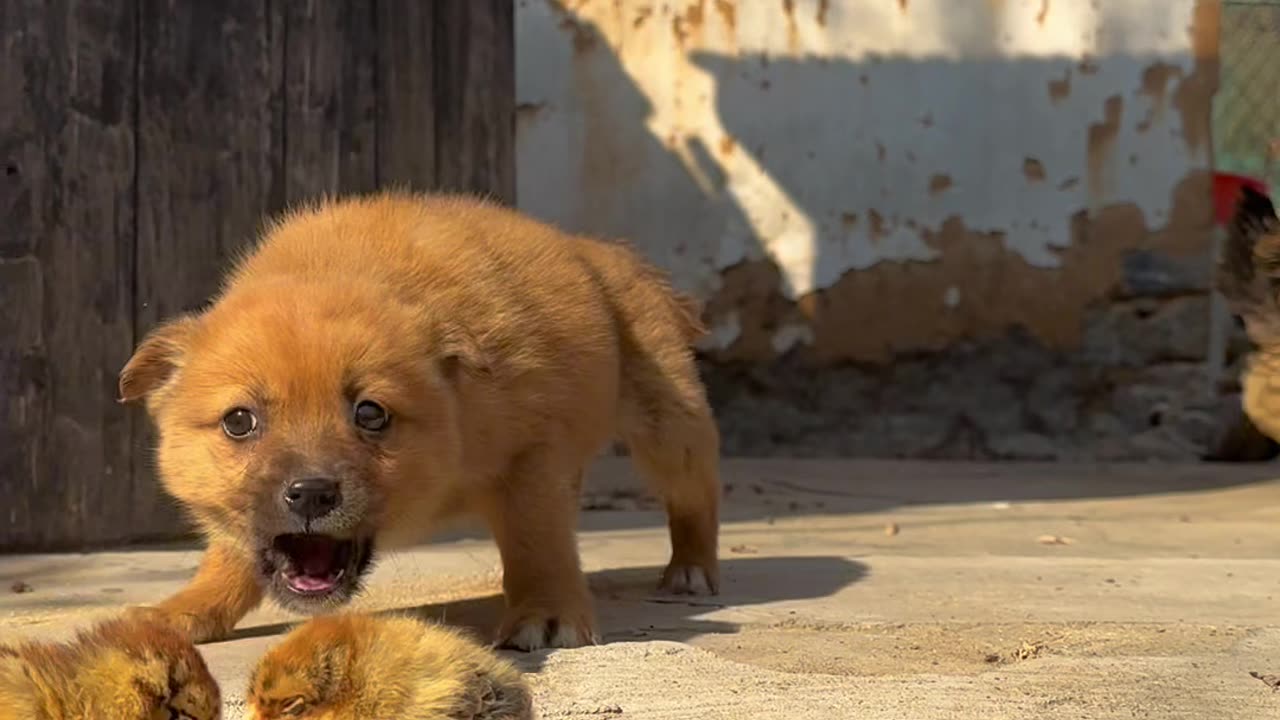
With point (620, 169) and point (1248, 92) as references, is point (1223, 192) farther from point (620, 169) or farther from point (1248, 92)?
point (620, 169)

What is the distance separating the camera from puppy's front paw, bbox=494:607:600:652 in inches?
147

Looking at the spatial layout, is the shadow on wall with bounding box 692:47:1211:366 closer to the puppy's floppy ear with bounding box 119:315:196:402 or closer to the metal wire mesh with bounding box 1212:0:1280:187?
the metal wire mesh with bounding box 1212:0:1280:187

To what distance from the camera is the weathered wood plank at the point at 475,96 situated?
6562mm

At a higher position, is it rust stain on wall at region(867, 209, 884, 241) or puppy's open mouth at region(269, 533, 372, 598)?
rust stain on wall at region(867, 209, 884, 241)

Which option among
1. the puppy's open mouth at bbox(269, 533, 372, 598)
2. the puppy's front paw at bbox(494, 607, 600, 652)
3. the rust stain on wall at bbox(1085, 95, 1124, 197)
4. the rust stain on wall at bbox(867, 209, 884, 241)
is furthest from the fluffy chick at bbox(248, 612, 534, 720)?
the rust stain on wall at bbox(1085, 95, 1124, 197)

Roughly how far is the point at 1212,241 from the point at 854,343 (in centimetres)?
239

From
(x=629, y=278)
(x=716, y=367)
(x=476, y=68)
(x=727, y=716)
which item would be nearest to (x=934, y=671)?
(x=727, y=716)

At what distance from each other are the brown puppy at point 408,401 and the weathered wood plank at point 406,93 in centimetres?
176

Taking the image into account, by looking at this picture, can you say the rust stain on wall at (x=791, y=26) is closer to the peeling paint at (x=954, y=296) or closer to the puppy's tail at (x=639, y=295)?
the peeling paint at (x=954, y=296)

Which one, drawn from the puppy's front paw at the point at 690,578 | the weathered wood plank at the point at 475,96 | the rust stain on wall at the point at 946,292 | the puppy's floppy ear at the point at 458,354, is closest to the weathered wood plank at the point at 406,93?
the weathered wood plank at the point at 475,96

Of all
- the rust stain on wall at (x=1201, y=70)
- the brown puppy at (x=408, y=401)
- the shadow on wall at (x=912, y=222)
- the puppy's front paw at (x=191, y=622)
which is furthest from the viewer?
the shadow on wall at (x=912, y=222)

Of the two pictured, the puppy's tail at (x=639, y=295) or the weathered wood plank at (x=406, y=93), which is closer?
the puppy's tail at (x=639, y=295)

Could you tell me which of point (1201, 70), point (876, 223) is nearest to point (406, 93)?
point (876, 223)

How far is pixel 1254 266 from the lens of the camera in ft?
19.2
